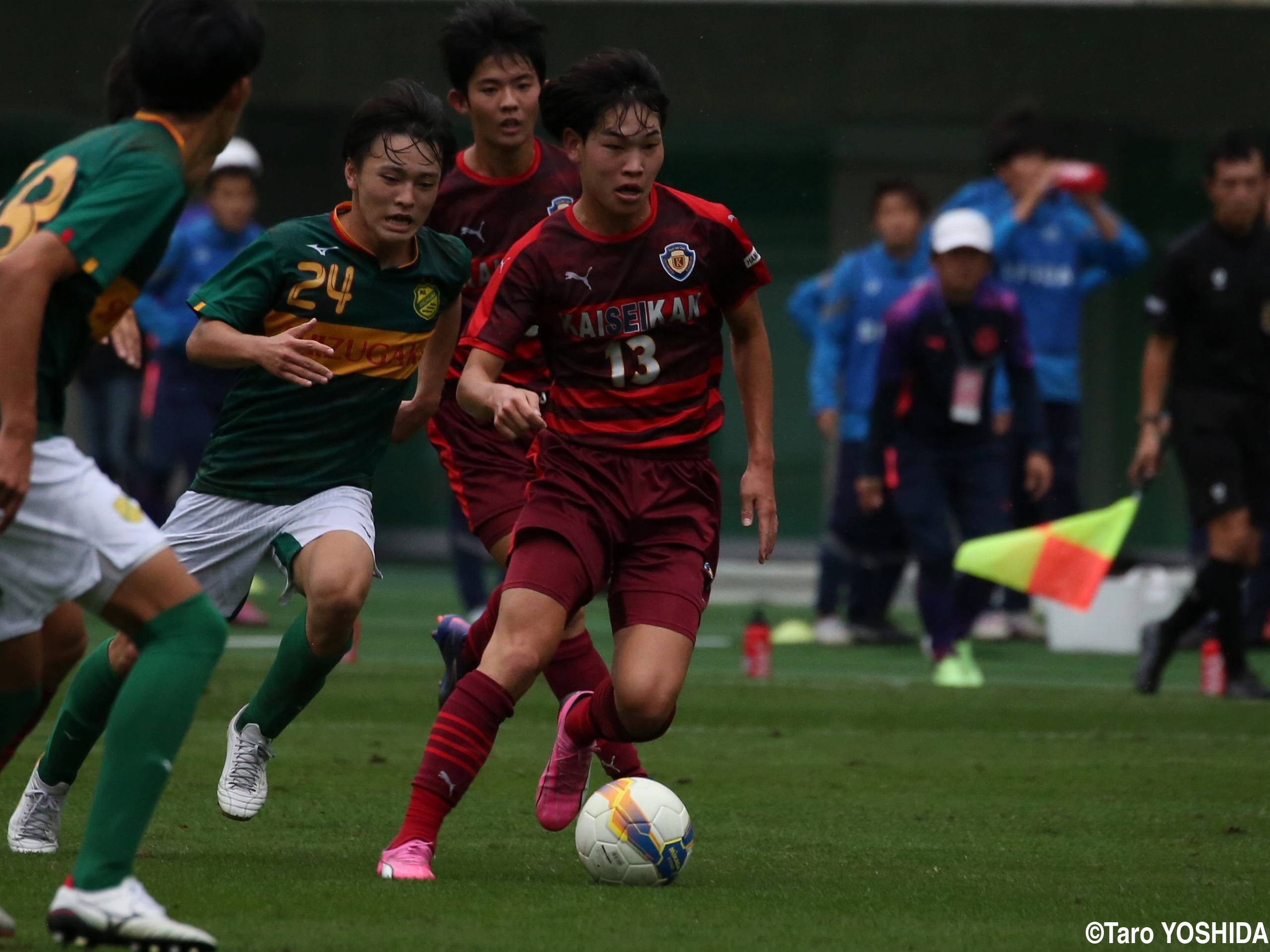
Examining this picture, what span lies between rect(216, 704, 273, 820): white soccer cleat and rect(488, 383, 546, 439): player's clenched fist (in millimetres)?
1370

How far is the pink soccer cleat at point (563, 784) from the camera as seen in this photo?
5977mm

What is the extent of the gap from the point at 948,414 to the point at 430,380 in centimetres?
530

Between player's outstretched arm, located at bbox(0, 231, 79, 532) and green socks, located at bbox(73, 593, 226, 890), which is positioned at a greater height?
player's outstretched arm, located at bbox(0, 231, 79, 532)

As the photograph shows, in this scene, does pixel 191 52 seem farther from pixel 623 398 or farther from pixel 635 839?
pixel 635 839

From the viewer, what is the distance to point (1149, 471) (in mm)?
9992

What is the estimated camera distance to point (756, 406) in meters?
6.02

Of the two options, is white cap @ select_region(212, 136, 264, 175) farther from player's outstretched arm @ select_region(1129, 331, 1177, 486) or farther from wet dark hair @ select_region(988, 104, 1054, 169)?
player's outstretched arm @ select_region(1129, 331, 1177, 486)

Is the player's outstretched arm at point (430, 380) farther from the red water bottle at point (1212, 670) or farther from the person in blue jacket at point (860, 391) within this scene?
the person in blue jacket at point (860, 391)

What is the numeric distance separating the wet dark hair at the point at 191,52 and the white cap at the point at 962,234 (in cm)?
715

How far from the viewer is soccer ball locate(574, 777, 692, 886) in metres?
5.39

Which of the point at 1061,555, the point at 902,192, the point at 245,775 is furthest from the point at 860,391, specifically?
the point at 245,775

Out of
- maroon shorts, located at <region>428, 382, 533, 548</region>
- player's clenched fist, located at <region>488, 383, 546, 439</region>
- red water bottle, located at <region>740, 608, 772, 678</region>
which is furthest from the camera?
red water bottle, located at <region>740, 608, 772, 678</region>

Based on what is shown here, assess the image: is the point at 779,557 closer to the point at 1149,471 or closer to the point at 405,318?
the point at 1149,471

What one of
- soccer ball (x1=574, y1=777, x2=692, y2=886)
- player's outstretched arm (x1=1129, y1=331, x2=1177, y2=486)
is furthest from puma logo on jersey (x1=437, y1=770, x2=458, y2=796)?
player's outstretched arm (x1=1129, y1=331, x2=1177, y2=486)
